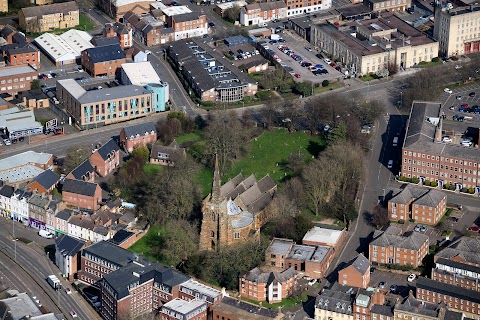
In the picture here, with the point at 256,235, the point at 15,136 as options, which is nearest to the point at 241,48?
the point at 15,136

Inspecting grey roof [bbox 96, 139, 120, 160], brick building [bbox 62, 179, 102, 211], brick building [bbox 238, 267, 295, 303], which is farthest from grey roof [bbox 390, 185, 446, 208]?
grey roof [bbox 96, 139, 120, 160]

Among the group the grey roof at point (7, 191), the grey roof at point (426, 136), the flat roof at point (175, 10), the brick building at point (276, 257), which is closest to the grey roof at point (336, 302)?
the brick building at point (276, 257)

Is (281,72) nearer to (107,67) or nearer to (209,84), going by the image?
(209,84)

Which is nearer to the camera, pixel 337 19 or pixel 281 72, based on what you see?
pixel 281 72

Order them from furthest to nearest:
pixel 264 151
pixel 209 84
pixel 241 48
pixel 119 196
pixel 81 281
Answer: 1. pixel 241 48
2. pixel 209 84
3. pixel 264 151
4. pixel 119 196
5. pixel 81 281

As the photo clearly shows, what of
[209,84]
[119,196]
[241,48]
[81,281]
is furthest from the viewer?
[241,48]

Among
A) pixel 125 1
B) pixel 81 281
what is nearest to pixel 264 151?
pixel 81 281
